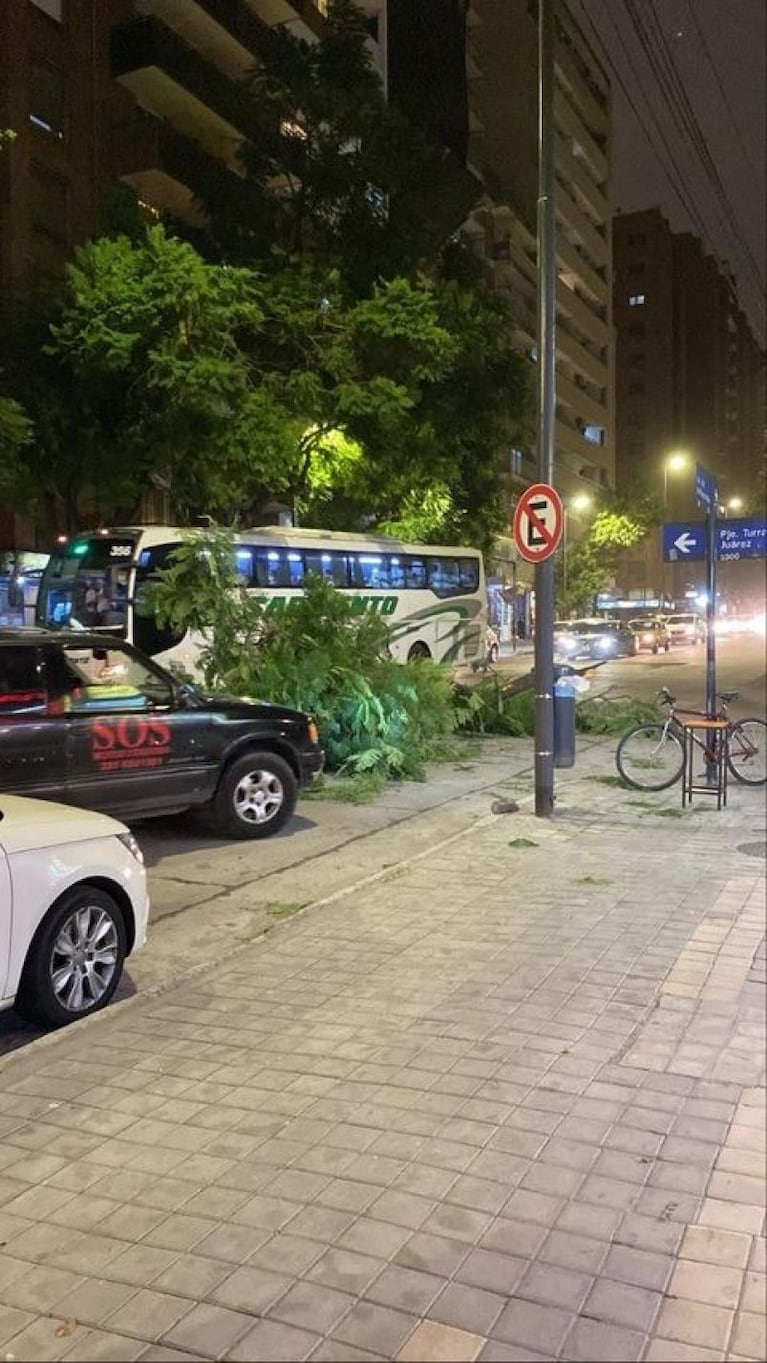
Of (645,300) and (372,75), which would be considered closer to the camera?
(372,75)

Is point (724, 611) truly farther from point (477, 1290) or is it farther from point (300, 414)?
point (477, 1290)

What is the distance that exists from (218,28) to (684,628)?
2953 centimetres

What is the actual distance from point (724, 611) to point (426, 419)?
233 feet

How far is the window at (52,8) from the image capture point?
89.8ft

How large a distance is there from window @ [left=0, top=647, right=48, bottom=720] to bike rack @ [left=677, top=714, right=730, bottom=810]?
572 cm

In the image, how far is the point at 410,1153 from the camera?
366cm

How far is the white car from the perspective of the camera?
4.75 metres

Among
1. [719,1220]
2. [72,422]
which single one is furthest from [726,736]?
[72,422]

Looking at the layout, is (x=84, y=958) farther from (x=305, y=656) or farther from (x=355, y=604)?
(x=355, y=604)

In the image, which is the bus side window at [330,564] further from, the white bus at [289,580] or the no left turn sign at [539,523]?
the no left turn sign at [539,523]

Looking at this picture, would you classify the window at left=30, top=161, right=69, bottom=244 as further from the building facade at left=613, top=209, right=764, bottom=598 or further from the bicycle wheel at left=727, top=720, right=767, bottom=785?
the building facade at left=613, top=209, right=764, bottom=598

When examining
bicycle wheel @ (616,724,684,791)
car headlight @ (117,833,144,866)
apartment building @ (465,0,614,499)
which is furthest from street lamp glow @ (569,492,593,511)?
car headlight @ (117,833,144,866)

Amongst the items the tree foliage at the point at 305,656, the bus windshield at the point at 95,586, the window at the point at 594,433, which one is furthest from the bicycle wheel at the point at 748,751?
the window at the point at 594,433

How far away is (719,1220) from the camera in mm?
3191
